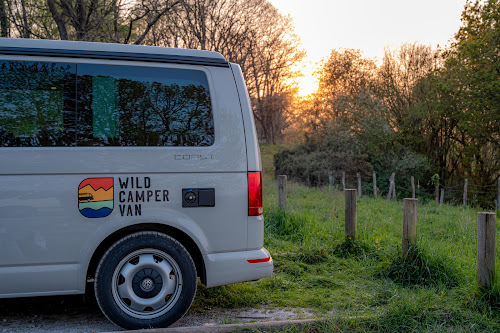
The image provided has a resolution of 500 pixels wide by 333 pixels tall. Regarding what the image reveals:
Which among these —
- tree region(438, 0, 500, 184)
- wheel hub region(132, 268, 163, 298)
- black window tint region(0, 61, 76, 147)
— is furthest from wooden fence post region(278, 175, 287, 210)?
tree region(438, 0, 500, 184)

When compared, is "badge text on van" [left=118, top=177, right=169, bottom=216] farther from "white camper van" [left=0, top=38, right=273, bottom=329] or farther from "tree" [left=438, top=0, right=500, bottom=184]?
"tree" [left=438, top=0, right=500, bottom=184]

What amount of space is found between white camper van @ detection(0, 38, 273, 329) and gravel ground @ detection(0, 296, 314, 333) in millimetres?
335

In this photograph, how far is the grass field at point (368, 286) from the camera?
148 inches

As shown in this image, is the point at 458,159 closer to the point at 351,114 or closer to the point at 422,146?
the point at 422,146

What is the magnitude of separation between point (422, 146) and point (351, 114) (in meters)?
5.46

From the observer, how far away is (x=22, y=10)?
48.7 ft

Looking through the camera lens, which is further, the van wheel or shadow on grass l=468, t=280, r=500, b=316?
shadow on grass l=468, t=280, r=500, b=316

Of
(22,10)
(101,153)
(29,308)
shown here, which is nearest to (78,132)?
(101,153)

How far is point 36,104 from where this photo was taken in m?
3.58

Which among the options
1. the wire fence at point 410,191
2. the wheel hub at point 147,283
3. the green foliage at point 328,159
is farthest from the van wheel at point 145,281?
the green foliage at point 328,159

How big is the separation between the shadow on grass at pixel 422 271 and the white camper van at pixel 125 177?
6.32ft

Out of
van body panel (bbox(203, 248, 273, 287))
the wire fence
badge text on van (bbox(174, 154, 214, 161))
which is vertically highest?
badge text on van (bbox(174, 154, 214, 161))

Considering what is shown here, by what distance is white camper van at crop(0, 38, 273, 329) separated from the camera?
11.3 feet

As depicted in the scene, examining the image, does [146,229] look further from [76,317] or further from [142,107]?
[76,317]
